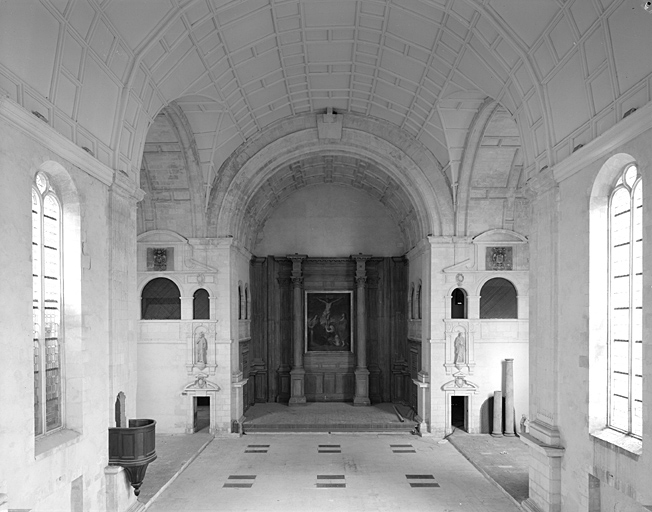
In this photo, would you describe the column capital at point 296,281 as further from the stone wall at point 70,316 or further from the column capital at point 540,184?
the column capital at point 540,184

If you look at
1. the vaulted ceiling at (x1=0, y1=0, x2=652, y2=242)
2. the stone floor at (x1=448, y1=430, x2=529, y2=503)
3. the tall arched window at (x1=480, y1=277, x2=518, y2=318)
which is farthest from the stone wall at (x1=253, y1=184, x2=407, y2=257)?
the stone floor at (x1=448, y1=430, x2=529, y2=503)

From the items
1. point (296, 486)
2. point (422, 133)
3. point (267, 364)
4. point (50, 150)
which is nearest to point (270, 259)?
point (267, 364)

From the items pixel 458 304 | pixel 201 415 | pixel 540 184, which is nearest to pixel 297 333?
pixel 201 415

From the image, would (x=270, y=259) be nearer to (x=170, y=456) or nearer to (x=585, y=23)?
(x=170, y=456)

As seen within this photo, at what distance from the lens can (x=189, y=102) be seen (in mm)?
15727

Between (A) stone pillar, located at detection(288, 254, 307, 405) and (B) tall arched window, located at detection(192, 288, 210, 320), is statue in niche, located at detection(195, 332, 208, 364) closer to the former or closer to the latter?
(B) tall arched window, located at detection(192, 288, 210, 320)

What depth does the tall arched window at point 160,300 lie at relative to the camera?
18.9 metres

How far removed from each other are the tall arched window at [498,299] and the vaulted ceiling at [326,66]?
3.42 m

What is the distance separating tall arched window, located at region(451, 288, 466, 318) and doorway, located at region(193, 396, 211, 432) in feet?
28.9

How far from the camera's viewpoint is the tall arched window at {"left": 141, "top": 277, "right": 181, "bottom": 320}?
18.9m

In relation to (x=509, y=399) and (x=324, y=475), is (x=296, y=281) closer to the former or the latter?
(x=509, y=399)

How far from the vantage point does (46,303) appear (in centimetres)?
906

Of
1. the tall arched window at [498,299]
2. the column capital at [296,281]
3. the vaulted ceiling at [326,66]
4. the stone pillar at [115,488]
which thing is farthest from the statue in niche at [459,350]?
the stone pillar at [115,488]

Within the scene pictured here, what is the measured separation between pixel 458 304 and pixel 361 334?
562 centimetres
